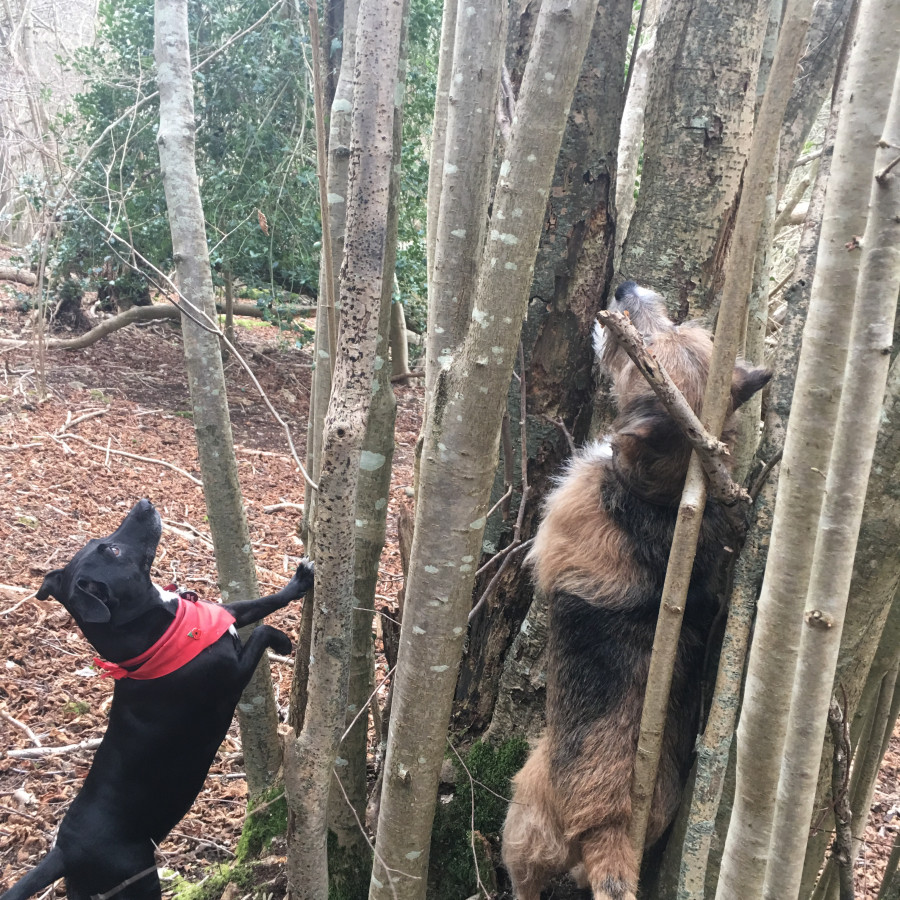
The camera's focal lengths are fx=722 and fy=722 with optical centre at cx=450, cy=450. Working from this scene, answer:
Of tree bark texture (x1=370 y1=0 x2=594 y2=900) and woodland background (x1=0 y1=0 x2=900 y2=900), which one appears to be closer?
woodland background (x1=0 y1=0 x2=900 y2=900)

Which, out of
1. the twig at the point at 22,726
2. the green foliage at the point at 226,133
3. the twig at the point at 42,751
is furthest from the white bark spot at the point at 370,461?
the green foliage at the point at 226,133

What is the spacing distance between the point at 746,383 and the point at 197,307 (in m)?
2.34

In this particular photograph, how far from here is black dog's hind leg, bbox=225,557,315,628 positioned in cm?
339

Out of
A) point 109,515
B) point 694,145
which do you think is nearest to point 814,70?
point 694,145

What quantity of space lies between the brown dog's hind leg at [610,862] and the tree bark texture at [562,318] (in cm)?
68

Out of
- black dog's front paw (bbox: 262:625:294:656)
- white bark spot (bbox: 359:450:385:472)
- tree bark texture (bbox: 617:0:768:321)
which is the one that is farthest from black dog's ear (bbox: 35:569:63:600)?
tree bark texture (bbox: 617:0:768:321)

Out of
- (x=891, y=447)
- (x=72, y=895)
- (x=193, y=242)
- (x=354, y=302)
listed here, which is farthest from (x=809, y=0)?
(x=72, y=895)

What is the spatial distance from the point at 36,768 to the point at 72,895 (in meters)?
1.32

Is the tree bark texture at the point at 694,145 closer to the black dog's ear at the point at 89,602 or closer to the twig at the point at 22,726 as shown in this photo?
the black dog's ear at the point at 89,602

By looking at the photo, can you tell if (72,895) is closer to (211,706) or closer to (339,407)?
(211,706)

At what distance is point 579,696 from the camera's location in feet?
9.02

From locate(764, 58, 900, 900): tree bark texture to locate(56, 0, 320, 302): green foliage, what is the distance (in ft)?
24.1

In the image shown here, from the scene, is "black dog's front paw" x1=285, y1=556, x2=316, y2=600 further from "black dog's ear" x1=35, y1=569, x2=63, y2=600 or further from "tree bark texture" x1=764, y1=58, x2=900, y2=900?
"tree bark texture" x1=764, y1=58, x2=900, y2=900

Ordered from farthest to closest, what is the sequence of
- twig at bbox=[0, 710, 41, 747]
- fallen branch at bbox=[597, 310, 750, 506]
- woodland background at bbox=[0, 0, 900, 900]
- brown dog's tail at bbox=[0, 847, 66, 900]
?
twig at bbox=[0, 710, 41, 747]
brown dog's tail at bbox=[0, 847, 66, 900]
fallen branch at bbox=[597, 310, 750, 506]
woodland background at bbox=[0, 0, 900, 900]
